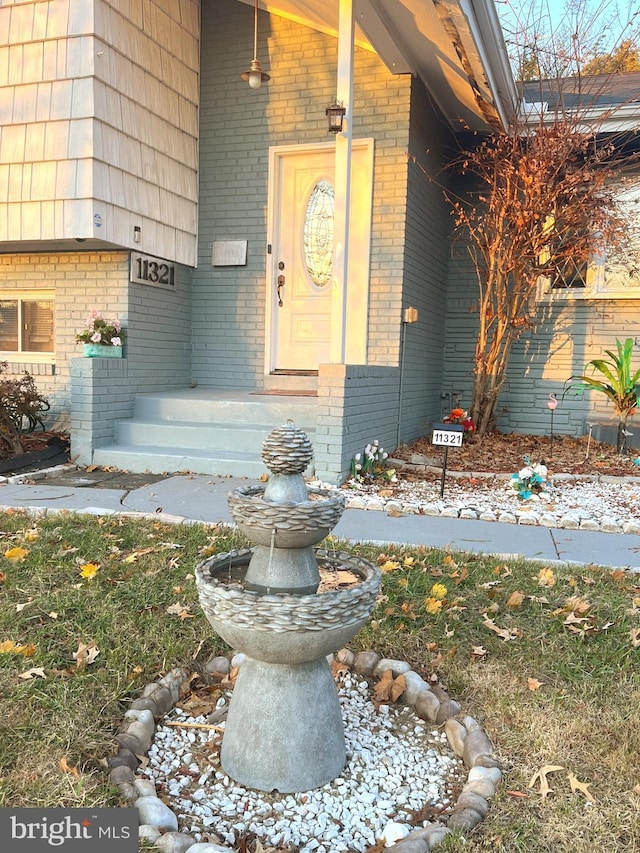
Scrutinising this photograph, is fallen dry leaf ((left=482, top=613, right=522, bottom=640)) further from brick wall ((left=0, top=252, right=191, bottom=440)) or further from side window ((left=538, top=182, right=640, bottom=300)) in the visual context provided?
side window ((left=538, top=182, right=640, bottom=300))

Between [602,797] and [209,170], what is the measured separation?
7.21 m

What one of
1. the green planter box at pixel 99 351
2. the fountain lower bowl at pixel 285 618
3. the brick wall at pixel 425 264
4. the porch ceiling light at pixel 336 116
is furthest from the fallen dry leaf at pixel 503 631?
the green planter box at pixel 99 351

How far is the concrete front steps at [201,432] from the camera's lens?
552cm

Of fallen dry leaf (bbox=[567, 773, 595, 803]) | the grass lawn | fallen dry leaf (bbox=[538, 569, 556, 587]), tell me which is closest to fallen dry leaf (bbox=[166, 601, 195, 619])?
the grass lawn

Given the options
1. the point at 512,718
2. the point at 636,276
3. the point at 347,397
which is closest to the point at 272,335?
the point at 347,397

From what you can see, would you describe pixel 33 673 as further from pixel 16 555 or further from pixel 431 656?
pixel 431 656

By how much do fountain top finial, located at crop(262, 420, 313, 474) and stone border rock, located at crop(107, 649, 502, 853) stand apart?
935mm

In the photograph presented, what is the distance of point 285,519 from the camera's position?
1660 mm

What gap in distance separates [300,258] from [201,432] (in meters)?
2.60

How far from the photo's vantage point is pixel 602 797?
1725 millimetres

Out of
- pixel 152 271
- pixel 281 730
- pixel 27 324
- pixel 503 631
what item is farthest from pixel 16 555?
pixel 27 324

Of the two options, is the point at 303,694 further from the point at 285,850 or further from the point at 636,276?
the point at 636,276

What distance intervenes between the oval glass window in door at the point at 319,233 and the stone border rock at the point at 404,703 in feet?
17.7

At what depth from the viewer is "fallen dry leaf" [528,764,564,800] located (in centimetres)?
174
